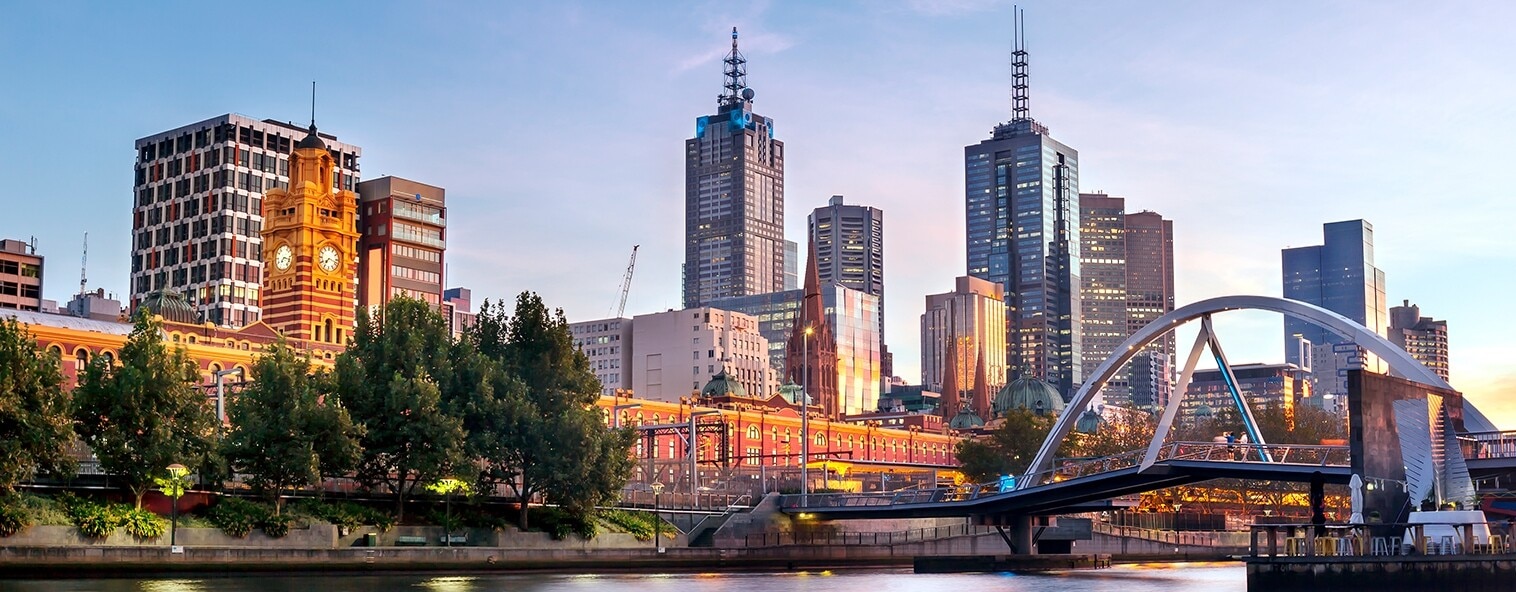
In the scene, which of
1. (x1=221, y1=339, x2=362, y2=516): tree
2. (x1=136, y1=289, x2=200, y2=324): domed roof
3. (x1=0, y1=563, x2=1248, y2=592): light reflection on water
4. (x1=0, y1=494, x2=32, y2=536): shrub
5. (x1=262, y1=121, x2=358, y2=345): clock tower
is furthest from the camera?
(x1=262, y1=121, x2=358, y2=345): clock tower

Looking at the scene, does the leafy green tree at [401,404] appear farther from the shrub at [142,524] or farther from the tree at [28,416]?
the tree at [28,416]

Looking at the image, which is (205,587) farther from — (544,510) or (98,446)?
(544,510)

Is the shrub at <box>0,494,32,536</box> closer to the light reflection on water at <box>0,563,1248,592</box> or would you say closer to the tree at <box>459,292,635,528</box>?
the light reflection on water at <box>0,563,1248,592</box>

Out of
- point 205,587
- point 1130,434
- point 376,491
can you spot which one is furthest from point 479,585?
point 1130,434

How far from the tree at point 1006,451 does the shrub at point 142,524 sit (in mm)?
100510

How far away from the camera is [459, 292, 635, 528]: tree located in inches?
3967

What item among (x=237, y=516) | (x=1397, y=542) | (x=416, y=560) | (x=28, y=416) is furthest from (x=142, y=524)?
(x=1397, y=542)

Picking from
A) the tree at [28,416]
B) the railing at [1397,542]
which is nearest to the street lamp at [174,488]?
the tree at [28,416]

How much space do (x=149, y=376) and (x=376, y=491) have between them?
2167 centimetres

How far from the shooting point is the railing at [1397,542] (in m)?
66.5

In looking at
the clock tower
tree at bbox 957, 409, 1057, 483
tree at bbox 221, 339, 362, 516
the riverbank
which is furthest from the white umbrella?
the clock tower

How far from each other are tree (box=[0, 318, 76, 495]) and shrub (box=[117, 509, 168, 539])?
3326mm

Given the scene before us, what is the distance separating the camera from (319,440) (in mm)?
92938

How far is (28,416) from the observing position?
253 feet
